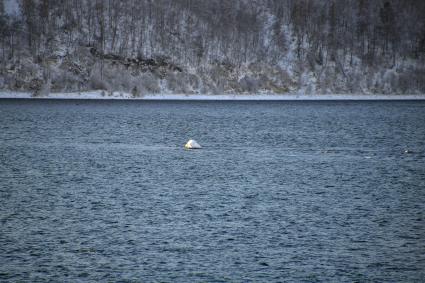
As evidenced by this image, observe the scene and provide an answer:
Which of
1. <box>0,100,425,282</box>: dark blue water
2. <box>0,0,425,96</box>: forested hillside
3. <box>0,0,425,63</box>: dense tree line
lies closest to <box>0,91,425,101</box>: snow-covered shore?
<box>0,0,425,96</box>: forested hillside

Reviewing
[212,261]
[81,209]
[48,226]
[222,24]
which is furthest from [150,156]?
[222,24]

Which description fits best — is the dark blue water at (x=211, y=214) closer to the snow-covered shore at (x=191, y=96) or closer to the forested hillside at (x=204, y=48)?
the snow-covered shore at (x=191, y=96)

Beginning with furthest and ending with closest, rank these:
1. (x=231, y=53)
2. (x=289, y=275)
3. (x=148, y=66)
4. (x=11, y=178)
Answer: (x=231, y=53)
(x=148, y=66)
(x=11, y=178)
(x=289, y=275)

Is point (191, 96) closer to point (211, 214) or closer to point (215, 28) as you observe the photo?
point (215, 28)

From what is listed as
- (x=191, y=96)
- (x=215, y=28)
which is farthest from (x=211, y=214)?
(x=215, y=28)

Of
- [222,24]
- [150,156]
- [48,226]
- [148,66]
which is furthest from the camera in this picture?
[222,24]

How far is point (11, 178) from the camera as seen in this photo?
104ft

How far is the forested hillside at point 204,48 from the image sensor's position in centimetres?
14362

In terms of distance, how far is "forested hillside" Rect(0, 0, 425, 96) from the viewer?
144 meters

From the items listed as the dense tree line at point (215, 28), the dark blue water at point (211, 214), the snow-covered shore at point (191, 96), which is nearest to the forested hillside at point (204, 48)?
the dense tree line at point (215, 28)

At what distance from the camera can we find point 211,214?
23.2 m

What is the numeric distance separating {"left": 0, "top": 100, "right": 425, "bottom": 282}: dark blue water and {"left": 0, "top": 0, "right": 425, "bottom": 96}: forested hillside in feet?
317

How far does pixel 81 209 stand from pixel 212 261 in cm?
861

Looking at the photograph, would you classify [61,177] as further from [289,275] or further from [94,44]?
[94,44]
